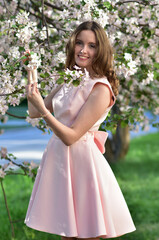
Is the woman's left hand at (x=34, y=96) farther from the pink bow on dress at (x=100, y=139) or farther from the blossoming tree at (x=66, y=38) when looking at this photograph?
the pink bow on dress at (x=100, y=139)

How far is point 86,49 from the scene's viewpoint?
303cm

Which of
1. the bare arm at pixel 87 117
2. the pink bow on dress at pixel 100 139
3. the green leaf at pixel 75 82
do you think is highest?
the green leaf at pixel 75 82

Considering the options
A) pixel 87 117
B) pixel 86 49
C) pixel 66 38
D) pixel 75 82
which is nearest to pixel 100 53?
pixel 86 49

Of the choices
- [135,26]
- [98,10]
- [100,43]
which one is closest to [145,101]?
[135,26]

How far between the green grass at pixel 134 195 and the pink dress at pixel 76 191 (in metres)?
2.00

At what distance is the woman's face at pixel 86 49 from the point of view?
9.94 feet

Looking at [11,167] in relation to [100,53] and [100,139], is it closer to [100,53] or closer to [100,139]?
[100,139]

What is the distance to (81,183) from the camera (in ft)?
9.27

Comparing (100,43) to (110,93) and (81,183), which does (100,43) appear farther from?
(81,183)

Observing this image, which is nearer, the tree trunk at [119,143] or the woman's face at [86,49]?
the woman's face at [86,49]

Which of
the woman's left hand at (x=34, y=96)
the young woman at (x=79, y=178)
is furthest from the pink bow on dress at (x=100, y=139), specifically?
the woman's left hand at (x=34, y=96)

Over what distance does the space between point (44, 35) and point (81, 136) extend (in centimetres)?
139

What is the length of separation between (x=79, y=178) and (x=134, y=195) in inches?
203

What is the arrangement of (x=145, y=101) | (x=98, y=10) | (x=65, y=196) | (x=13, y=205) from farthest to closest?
(x=13, y=205), (x=145, y=101), (x=98, y=10), (x=65, y=196)
